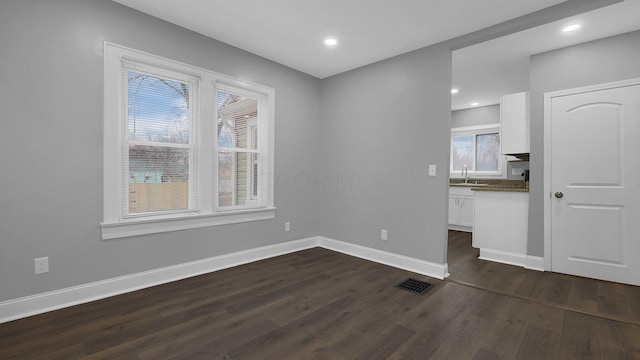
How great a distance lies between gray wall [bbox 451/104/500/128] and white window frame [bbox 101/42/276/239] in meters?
4.62

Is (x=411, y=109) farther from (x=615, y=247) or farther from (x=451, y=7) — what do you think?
(x=615, y=247)

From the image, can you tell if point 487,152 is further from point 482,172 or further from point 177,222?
point 177,222

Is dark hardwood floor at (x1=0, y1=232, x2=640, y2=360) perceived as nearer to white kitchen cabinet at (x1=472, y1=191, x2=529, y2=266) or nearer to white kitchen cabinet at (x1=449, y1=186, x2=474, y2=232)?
white kitchen cabinet at (x1=472, y1=191, x2=529, y2=266)

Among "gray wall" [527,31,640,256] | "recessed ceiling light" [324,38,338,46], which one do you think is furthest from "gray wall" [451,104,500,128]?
"recessed ceiling light" [324,38,338,46]

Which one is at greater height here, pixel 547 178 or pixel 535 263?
pixel 547 178

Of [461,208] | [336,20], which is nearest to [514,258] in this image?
[461,208]

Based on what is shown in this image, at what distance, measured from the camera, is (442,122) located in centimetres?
322

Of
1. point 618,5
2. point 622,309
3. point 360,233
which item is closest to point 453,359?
point 622,309

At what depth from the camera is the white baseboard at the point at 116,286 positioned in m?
2.17

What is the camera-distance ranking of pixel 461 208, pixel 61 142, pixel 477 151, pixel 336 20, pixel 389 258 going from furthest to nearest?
pixel 477 151 < pixel 461 208 < pixel 389 258 < pixel 336 20 < pixel 61 142

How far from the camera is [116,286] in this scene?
259 centimetres

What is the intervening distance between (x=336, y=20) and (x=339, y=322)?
2814mm

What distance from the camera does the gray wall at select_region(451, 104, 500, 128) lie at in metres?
5.88

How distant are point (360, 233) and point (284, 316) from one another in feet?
6.49
